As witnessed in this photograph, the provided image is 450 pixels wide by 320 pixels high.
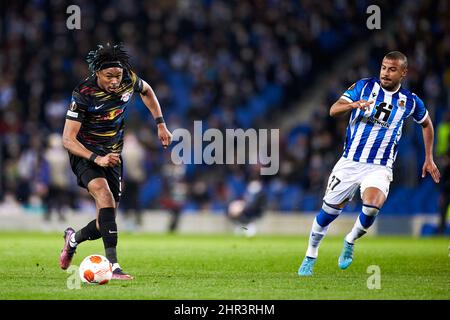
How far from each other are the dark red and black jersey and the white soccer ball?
1.53m

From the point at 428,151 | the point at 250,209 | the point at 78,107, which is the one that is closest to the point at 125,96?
the point at 78,107

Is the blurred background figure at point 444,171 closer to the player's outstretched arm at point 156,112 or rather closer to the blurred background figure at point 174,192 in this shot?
the blurred background figure at point 174,192

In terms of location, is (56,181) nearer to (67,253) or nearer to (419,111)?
(67,253)

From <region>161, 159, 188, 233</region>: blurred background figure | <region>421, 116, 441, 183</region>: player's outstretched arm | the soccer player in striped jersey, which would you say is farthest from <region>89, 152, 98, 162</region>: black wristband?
<region>161, 159, 188, 233</region>: blurred background figure

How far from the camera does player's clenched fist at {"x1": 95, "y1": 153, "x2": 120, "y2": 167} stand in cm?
943

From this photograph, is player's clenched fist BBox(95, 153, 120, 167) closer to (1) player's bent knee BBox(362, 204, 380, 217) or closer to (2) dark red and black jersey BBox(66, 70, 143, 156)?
(2) dark red and black jersey BBox(66, 70, 143, 156)

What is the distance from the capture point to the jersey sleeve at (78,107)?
981 cm

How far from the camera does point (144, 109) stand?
25.6 metres

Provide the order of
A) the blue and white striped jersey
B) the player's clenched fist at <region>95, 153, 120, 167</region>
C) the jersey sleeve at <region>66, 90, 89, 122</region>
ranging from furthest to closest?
the blue and white striped jersey, the jersey sleeve at <region>66, 90, 89, 122</region>, the player's clenched fist at <region>95, 153, 120, 167</region>

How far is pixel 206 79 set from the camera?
2555cm

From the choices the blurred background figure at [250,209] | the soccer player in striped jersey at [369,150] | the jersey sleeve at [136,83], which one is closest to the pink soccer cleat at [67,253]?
the jersey sleeve at [136,83]

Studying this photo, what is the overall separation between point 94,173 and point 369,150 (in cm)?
303

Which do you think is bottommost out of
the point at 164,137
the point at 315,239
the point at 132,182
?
the point at 315,239
